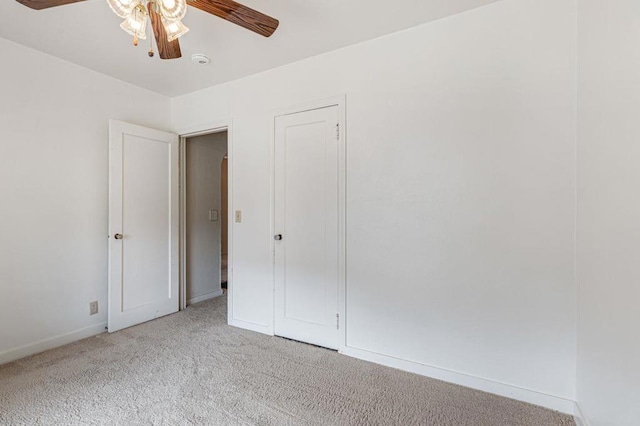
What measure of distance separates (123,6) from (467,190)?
216cm

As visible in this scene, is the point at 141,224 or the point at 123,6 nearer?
the point at 123,6

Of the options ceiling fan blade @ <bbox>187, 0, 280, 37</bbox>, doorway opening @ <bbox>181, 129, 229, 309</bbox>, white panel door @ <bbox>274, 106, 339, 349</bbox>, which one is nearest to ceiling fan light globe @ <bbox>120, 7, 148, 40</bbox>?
ceiling fan blade @ <bbox>187, 0, 280, 37</bbox>

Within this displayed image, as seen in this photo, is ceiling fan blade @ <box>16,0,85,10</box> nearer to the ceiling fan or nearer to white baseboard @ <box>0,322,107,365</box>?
the ceiling fan

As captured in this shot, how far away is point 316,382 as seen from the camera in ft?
6.98

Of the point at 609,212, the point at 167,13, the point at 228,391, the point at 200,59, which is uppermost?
the point at 200,59

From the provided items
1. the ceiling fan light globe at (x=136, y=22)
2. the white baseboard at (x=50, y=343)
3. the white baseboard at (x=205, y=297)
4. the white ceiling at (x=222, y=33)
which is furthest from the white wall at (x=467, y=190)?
the white baseboard at (x=50, y=343)

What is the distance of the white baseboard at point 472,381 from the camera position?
1.83 meters

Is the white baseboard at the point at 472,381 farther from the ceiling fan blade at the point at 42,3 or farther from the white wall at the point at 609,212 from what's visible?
the ceiling fan blade at the point at 42,3

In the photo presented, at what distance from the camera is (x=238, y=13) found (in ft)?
5.12

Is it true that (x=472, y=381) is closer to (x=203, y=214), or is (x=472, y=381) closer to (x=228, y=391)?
(x=228, y=391)

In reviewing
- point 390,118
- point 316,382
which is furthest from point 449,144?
point 316,382

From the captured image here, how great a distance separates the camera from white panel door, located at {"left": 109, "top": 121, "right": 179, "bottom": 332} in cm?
303

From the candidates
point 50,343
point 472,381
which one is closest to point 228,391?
point 472,381

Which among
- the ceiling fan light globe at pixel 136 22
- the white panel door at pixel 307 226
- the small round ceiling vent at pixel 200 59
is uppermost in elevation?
the small round ceiling vent at pixel 200 59
